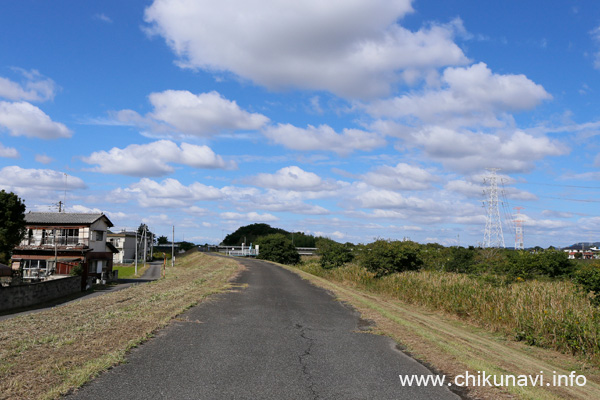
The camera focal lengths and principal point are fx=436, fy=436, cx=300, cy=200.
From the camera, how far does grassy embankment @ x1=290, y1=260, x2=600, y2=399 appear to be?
9055mm

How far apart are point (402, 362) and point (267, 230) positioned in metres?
155

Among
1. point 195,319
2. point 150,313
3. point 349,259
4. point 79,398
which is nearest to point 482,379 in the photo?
point 79,398

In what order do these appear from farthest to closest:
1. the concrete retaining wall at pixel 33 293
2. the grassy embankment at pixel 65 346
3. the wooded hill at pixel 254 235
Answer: the wooded hill at pixel 254 235 < the concrete retaining wall at pixel 33 293 < the grassy embankment at pixel 65 346

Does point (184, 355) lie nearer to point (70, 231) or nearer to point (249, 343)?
point (249, 343)

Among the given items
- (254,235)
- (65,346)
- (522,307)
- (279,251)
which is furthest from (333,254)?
(254,235)

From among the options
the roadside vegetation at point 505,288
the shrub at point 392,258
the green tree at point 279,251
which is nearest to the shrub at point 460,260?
the roadside vegetation at point 505,288

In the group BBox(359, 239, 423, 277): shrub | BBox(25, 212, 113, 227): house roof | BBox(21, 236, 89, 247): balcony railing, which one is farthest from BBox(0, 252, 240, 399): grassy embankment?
BBox(25, 212, 113, 227): house roof

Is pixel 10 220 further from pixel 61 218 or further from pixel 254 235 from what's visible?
pixel 254 235

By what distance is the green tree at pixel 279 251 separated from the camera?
71.8 meters

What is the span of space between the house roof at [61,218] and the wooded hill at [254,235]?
95917 mm

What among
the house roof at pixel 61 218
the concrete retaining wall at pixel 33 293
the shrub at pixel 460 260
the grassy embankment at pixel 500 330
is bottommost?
the concrete retaining wall at pixel 33 293

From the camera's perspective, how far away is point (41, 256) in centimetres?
4828

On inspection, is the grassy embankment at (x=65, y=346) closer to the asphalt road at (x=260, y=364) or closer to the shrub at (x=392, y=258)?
the asphalt road at (x=260, y=364)

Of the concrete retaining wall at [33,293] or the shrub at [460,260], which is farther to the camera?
the shrub at [460,260]
